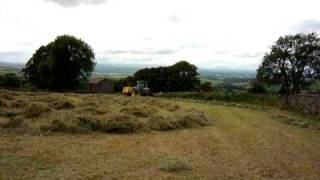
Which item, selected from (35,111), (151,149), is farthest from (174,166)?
(35,111)

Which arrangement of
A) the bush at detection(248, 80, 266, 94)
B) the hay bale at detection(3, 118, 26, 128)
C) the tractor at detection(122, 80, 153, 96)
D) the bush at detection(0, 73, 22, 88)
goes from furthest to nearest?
the bush at detection(0, 73, 22, 88) → the bush at detection(248, 80, 266, 94) → the tractor at detection(122, 80, 153, 96) → the hay bale at detection(3, 118, 26, 128)

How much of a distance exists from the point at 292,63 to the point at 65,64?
3199 cm

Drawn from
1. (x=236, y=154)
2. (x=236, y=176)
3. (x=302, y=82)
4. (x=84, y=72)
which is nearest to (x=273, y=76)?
(x=302, y=82)

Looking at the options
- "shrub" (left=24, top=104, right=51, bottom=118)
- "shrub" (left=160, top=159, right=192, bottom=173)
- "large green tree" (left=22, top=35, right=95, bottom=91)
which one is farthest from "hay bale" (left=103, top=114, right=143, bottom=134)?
"large green tree" (left=22, top=35, right=95, bottom=91)

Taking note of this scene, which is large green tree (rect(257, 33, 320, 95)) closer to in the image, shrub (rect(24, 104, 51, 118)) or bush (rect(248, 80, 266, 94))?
bush (rect(248, 80, 266, 94))

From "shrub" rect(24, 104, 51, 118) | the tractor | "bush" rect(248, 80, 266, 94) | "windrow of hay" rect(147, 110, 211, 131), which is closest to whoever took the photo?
"windrow of hay" rect(147, 110, 211, 131)

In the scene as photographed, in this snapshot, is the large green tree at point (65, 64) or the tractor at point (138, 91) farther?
the large green tree at point (65, 64)

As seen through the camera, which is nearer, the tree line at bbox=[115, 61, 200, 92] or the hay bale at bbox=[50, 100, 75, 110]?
the hay bale at bbox=[50, 100, 75, 110]

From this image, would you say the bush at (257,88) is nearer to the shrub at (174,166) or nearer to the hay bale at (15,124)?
the hay bale at (15,124)

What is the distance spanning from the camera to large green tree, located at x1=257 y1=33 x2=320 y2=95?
171 feet

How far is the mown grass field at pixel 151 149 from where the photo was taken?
10659 millimetres

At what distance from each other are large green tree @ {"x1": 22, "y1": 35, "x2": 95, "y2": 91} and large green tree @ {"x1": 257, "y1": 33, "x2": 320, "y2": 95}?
26566mm

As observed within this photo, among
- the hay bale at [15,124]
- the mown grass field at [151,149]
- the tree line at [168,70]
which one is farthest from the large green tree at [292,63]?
the hay bale at [15,124]

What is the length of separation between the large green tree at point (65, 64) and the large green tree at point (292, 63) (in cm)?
2657
